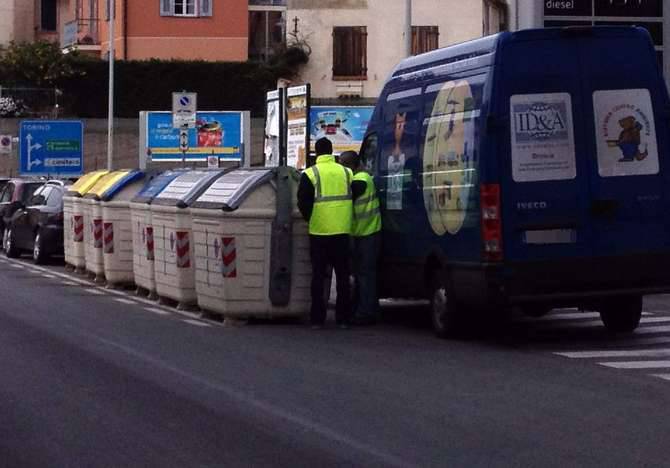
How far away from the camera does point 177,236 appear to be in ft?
58.3

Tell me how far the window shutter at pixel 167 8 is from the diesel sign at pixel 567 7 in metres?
31.3

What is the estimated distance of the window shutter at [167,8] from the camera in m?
57.9

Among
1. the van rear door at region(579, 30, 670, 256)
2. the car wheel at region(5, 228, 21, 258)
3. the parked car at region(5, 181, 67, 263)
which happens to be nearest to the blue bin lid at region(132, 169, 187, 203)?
the van rear door at region(579, 30, 670, 256)

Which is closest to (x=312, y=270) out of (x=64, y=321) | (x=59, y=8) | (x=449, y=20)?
(x=64, y=321)

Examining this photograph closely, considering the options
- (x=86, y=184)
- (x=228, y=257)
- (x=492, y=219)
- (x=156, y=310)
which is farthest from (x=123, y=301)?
(x=492, y=219)

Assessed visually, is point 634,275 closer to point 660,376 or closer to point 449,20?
point 660,376

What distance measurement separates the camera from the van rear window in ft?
44.9

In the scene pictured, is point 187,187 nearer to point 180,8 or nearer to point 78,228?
point 78,228

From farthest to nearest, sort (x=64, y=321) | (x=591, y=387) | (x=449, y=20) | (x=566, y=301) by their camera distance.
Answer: (x=449, y=20), (x=64, y=321), (x=566, y=301), (x=591, y=387)

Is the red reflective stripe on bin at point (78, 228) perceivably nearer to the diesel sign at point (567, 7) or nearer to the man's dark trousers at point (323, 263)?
the man's dark trousers at point (323, 263)

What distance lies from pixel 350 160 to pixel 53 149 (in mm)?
32004

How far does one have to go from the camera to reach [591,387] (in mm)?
11531

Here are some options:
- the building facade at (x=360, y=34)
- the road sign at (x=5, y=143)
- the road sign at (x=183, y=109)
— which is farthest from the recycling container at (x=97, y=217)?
the building facade at (x=360, y=34)

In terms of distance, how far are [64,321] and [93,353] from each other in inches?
126
